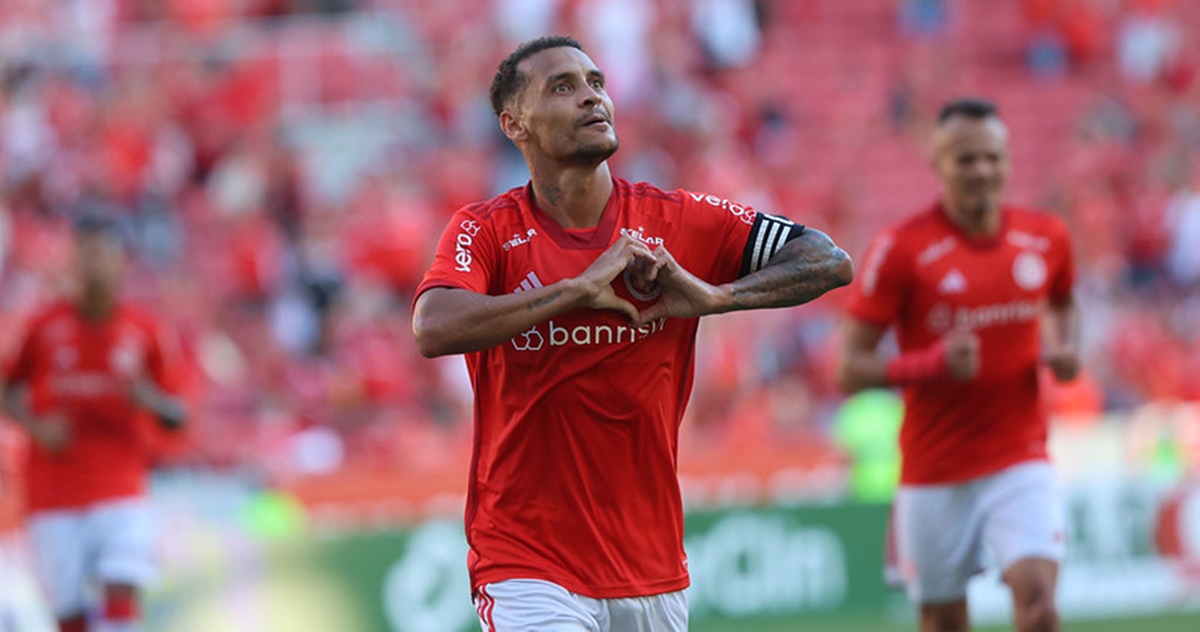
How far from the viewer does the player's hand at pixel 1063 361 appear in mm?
8734

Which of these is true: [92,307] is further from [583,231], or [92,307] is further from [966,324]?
[583,231]

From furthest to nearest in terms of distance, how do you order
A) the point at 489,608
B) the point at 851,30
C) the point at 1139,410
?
the point at 851,30
the point at 1139,410
the point at 489,608

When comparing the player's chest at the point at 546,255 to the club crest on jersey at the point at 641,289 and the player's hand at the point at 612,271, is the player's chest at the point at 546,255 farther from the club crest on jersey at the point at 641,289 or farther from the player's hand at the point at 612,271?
the player's hand at the point at 612,271

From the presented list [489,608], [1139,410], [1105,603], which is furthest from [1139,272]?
[489,608]

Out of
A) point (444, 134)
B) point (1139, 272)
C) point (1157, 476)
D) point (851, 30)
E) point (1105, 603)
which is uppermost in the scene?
point (851, 30)

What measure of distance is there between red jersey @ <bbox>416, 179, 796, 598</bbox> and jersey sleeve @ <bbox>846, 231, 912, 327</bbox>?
2.81 metres

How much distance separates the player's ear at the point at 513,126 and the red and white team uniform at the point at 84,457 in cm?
490

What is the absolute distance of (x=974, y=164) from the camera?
8812mm

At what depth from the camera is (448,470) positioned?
45.1 ft

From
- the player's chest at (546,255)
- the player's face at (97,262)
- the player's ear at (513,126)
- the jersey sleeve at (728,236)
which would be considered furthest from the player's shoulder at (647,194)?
the player's face at (97,262)

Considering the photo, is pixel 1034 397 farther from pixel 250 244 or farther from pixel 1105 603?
pixel 250 244

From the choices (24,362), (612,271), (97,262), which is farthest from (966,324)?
(24,362)

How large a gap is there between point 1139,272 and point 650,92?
16.9ft

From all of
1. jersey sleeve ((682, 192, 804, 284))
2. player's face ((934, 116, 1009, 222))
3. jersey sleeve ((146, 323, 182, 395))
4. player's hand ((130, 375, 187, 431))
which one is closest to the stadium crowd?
jersey sleeve ((146, 323, 182, 395))
